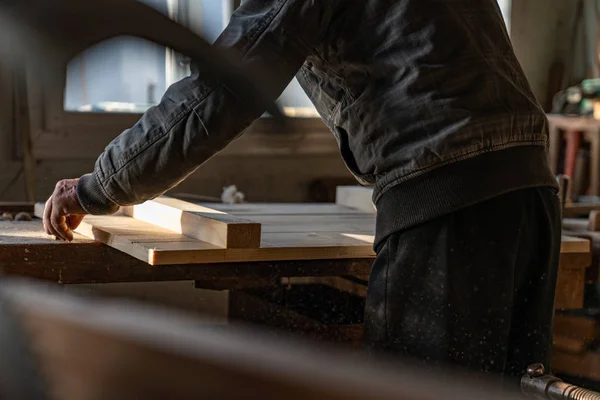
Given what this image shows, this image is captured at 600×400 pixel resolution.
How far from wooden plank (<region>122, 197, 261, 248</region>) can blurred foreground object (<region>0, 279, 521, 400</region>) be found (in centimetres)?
127

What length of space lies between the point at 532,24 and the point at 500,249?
4820mm

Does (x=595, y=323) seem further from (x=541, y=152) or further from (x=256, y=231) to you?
(x=256, y=231)

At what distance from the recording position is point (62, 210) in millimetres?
1895

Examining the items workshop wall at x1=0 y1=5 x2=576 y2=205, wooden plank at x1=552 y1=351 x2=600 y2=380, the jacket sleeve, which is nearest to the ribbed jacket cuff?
the jacket sleeve

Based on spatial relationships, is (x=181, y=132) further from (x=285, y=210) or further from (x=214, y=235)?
(x=285, y=210)

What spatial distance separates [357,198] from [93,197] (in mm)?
1196

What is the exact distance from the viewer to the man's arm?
156 cm

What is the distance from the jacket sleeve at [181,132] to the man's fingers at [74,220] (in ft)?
0.39

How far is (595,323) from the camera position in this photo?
302 centimetres

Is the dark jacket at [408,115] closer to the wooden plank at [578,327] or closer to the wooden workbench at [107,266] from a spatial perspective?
the wooden workbench at [107,266]

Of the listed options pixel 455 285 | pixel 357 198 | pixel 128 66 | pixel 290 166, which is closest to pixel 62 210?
pixel 455 285

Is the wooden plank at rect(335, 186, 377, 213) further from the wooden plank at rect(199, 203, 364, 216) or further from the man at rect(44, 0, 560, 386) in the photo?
the man at rect(44, 0, 560, 386)

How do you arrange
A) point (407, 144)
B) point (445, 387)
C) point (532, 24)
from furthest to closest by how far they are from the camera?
point (532, 24) → point (407, 144) → point (445, 387)

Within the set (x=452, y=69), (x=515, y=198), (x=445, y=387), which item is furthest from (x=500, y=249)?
(x=445, y=387)
